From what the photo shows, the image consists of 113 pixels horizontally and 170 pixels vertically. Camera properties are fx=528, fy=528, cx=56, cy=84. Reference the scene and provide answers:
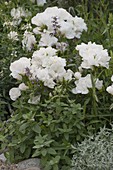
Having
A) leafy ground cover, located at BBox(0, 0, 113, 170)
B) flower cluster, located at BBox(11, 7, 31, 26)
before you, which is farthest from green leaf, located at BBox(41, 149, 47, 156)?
flower cluster, located at BBox(11, 7, 31, 26)

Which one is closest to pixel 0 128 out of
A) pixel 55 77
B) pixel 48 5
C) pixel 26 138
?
pixel 26 138

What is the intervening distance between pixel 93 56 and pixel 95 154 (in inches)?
29.2

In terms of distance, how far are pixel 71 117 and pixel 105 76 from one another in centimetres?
53

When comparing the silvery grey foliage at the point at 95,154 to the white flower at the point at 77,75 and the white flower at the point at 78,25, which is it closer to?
the white flower at the point at 77,75

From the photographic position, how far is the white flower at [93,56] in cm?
375

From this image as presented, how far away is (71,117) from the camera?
12.0 feet

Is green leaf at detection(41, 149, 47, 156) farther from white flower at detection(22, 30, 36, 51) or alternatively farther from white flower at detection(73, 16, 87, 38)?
white flower at detection(73, 16, 87, 38)

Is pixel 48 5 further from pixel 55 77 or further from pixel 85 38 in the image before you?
pixel 55 77

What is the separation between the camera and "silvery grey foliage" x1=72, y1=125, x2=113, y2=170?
131 inches

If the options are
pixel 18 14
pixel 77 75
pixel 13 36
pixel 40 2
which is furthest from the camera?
pixel 40 2

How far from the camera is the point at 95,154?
339 cm

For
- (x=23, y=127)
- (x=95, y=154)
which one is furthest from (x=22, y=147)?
(x=95, y=154)

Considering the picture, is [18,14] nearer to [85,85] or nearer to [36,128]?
[85,85]

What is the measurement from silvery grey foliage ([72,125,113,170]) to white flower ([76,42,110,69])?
52 cm
